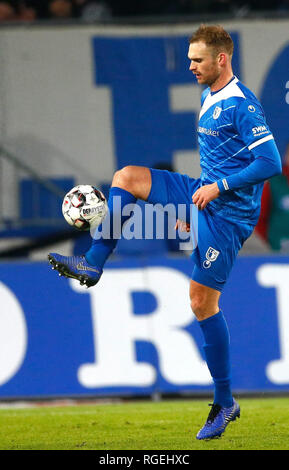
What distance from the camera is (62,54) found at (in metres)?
10.1

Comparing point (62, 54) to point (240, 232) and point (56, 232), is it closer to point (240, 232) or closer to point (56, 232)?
point (56, 232)

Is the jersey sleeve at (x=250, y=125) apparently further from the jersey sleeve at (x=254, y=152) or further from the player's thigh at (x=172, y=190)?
the player's thigh at (x=172, y=190)

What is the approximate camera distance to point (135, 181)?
18.8 ft

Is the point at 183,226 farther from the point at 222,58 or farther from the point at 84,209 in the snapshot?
the point at 222,58

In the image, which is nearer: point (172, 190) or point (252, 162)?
point (252, 162)

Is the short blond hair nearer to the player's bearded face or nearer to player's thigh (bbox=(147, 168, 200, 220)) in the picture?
the player's bearded face

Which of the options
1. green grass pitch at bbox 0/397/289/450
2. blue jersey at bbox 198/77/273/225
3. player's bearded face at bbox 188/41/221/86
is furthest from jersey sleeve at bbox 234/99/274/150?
green grass pitch at bbox 0/397/289/450

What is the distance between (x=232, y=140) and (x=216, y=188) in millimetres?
330

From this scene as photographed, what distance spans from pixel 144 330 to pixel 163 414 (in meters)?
1.07

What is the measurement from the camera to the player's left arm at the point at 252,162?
5.42 metres

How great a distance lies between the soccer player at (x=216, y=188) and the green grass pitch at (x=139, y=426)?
294 mm

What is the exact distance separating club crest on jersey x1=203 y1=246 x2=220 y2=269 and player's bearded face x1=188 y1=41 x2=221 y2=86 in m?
1.01

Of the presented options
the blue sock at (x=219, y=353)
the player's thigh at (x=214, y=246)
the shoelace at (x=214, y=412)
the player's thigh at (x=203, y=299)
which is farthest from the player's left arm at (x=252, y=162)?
the shoelace at (x=214, y=412)

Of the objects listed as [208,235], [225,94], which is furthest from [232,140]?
[208,235]
